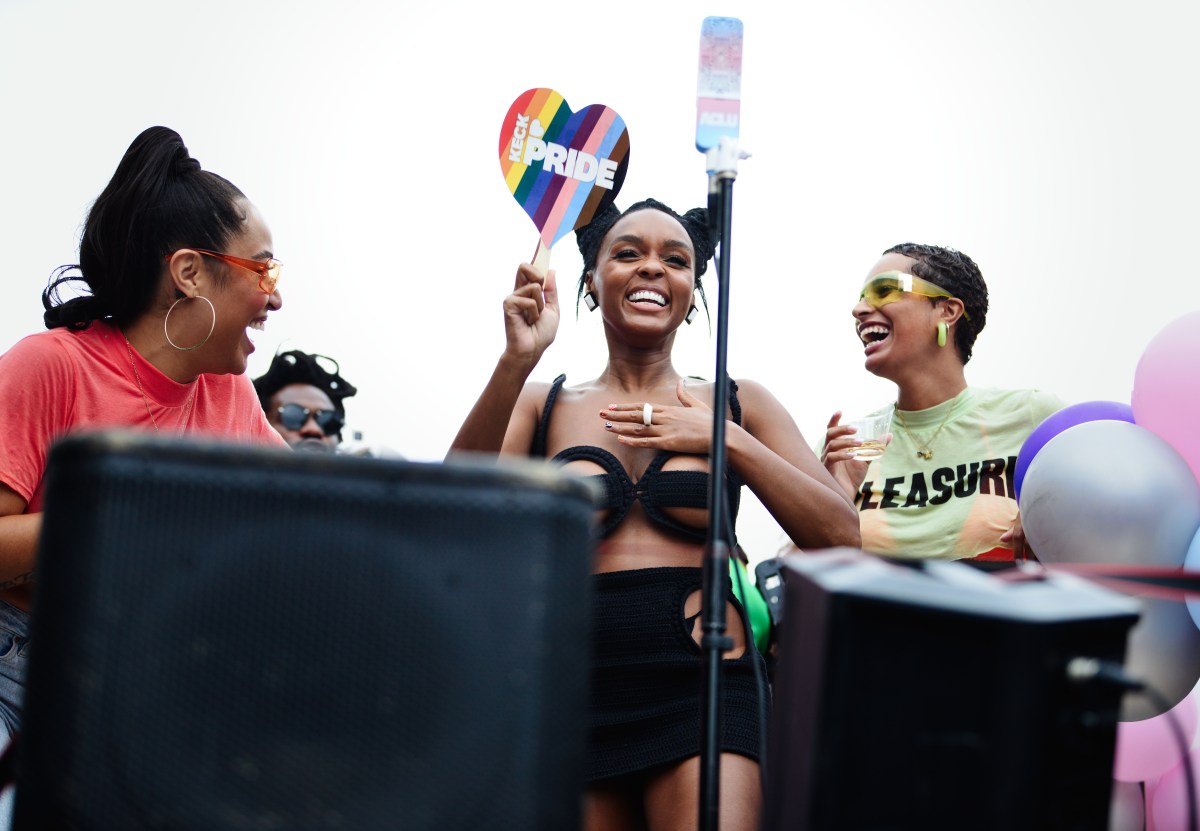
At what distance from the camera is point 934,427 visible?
397 cm

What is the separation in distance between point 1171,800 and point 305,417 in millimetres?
3974

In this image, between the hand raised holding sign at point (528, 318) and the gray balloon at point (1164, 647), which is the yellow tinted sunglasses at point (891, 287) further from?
the hand raised holding sign at point (528, 318)

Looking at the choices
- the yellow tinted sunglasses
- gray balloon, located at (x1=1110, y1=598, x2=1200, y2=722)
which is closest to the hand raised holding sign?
gray balloon, located at (x1=1110, y1=598, x2=1200, y2=722)

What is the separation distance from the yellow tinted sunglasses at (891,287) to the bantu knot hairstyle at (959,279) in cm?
5

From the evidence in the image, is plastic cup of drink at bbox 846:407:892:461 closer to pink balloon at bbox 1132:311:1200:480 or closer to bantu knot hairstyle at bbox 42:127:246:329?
pink balloon at bbox 1132:311:1200:480

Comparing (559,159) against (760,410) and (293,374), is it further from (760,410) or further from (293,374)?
(293,374)

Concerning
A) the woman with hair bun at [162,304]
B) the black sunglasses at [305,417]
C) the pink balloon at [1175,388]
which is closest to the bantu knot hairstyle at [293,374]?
the black sunglasses at [305,417]

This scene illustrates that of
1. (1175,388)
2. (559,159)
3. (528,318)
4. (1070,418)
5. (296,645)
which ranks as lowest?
(296,645)

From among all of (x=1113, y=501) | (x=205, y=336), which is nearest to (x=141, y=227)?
(x=205, y=336)

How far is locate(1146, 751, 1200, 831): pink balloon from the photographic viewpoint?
10.0 ft

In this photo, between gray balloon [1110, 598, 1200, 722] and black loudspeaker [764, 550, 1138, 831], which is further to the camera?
gray balloon [1110, 598, 1200, 722]

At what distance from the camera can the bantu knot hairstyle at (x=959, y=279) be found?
428 centimetres

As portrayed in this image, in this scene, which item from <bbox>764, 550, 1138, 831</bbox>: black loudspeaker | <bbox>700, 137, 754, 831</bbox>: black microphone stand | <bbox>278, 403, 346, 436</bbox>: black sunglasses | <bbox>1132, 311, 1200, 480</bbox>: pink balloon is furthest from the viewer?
<bbox>278, 403, 346, 436</bbox>: black sunglasses

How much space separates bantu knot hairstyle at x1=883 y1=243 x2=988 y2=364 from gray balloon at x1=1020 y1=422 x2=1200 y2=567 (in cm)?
135
